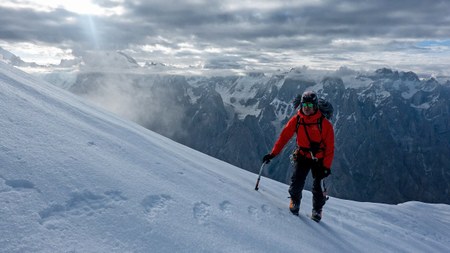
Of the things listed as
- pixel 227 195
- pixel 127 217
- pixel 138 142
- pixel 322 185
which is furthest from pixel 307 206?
pixel 127 217

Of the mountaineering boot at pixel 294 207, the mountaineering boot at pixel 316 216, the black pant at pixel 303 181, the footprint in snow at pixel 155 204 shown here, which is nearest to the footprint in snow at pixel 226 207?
the footprint in snow at pixel 155 204

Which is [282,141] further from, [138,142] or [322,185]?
[138,142]

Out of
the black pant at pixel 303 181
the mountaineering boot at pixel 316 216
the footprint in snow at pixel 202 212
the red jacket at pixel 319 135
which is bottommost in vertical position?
the mountaineering boot at pixel 316 216

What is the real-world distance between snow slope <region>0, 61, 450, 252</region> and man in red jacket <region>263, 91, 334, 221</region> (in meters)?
0.71

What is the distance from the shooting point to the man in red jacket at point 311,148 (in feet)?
29.4

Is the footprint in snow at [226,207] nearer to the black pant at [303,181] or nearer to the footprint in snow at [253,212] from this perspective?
the footprint in snow at [253,212]

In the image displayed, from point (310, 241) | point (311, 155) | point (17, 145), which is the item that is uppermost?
point (311, 155)

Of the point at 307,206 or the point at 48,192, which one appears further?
the point at 307,206

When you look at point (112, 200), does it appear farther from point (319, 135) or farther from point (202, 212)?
point (319, 135)

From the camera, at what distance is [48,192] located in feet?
14.2

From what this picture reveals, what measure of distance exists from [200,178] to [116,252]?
3.92m

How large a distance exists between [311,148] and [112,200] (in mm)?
5766

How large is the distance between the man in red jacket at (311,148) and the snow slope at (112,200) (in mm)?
710

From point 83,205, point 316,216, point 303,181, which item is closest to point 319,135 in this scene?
point 303,181
